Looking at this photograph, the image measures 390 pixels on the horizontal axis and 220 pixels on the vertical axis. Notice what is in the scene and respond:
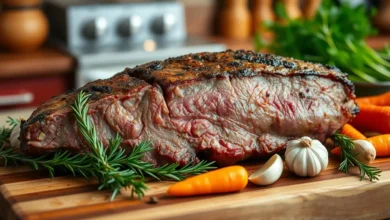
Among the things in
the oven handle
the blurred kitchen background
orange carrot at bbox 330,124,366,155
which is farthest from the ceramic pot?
orange carrot at bbox 330,124,366,155

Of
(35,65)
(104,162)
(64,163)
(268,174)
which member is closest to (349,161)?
(268,174)

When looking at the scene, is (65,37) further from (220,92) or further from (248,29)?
(220,92)

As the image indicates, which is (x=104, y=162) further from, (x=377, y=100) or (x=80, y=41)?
(x=80, y=41)

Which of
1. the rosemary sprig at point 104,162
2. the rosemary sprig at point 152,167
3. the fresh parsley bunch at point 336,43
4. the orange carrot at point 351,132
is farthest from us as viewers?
the fresh parsley bunch at point 336,43

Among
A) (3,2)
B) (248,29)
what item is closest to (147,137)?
(3,2)

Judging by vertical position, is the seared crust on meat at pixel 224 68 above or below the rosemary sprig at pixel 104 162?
above

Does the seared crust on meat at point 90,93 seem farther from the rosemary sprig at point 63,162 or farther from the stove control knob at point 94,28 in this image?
the stove control knob at point 94,28

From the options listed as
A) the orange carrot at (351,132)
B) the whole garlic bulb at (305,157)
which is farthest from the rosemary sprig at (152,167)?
the orange carrot at (351,132)

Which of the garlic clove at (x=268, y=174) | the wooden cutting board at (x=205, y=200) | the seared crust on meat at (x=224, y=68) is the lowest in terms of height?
the wooden cutting board at (x=205, y=200)

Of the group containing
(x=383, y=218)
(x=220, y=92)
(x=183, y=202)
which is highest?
(x=220, y=92)
